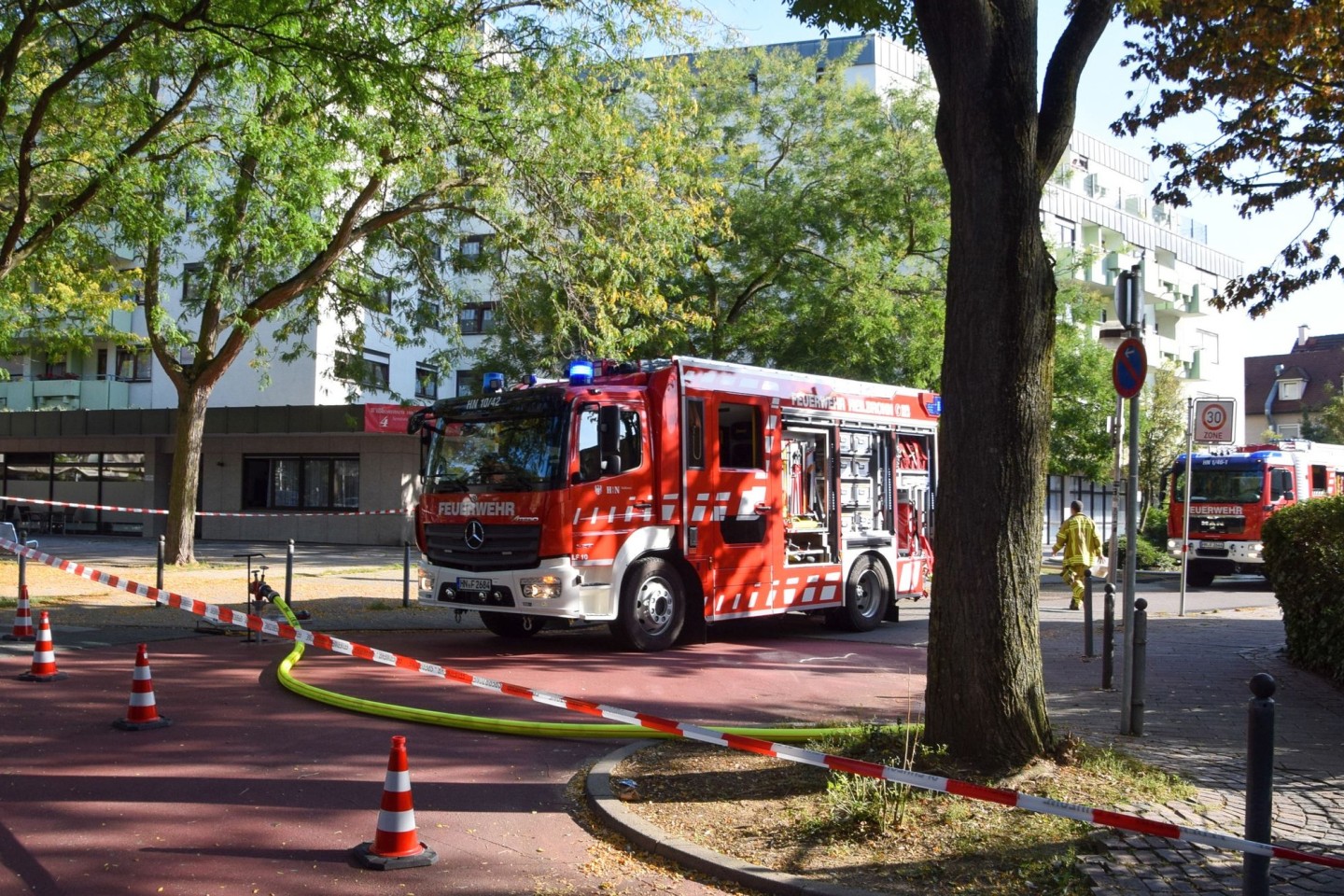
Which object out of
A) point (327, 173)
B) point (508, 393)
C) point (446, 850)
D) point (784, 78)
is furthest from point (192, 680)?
point (784, 78)

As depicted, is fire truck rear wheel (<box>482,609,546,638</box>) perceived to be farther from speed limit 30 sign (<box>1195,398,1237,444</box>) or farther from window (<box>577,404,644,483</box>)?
speed limit 30 sign (<box>1195,398,1237,444</box>)

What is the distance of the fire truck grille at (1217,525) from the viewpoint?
2434 cm

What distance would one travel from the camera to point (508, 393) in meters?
11.9

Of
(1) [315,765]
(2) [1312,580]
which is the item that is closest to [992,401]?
(1) [315,765]

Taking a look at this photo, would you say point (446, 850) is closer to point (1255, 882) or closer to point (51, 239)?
point (1255, 882)

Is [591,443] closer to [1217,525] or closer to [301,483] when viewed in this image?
[1217,525]

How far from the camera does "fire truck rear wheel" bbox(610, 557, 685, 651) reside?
11.8 m

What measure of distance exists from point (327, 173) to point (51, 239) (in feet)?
14.4

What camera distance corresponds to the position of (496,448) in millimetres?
11914


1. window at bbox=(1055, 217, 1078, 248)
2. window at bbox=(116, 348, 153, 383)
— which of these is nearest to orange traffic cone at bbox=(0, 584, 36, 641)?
window at bbox=(116, 348, 153, 383)

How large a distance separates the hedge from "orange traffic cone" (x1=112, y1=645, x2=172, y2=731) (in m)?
9.39

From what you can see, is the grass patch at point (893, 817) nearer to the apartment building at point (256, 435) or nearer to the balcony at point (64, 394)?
the apartment building at point (256, 435)

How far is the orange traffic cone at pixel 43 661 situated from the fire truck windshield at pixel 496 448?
13.0 feet

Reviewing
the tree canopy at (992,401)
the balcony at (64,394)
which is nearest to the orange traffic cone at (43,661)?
the tree canopy at (992,401)
